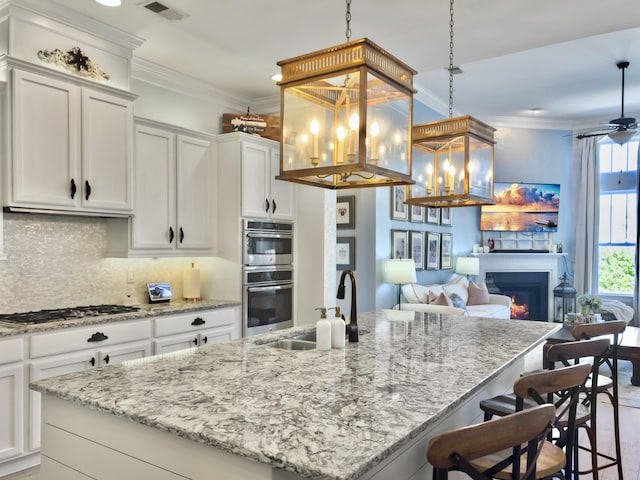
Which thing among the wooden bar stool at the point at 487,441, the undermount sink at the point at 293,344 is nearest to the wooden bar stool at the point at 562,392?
the wooden bar stool at the point at 487,441

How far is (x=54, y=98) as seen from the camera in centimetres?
329

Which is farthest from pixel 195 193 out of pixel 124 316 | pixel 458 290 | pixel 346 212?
pixel 458 290

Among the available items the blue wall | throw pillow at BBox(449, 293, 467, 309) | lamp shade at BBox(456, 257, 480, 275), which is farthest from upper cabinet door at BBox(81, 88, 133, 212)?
lamp shade at BBox(456, 257, 480, 275)

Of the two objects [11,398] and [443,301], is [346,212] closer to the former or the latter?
[443,301]

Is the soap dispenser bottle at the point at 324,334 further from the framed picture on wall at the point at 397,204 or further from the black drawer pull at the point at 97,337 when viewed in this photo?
the framed picture on wall at the point at 397,204

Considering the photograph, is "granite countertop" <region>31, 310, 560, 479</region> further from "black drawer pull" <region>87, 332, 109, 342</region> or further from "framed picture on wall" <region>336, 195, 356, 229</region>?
"framed picture on wall" <region>336, 195, 356, 229</region>

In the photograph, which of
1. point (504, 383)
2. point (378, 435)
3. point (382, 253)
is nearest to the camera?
point (378, 435)

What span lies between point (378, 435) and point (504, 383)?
1930 mm

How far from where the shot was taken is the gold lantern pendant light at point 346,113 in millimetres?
1942

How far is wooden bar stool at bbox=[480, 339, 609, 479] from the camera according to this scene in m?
1.66

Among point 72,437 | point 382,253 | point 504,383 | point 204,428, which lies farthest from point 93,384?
point 382,253

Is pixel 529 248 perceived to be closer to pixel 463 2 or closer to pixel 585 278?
pixel 585 278

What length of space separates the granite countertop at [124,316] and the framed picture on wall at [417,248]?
2787mm

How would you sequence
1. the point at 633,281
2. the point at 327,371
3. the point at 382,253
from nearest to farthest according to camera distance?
the point at 327,371 → the point at 382,253 → the point at 633,281
